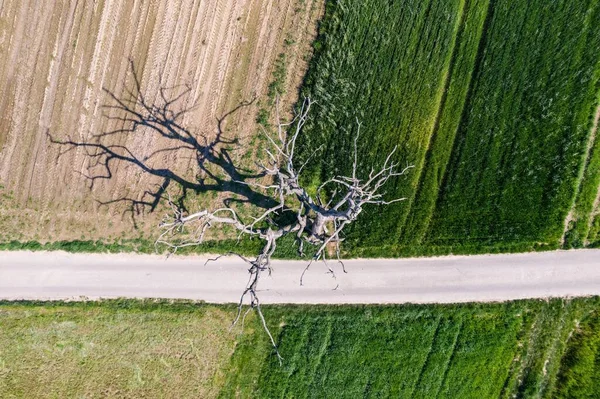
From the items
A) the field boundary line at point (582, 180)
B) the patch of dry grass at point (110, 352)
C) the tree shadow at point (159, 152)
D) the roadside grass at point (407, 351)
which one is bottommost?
the patch of dry grass at point (110, 352)

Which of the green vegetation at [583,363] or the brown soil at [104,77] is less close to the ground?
the brown soil at [104,77]

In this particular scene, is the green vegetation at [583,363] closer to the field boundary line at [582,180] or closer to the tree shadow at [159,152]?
the field boundary line at [582,180]

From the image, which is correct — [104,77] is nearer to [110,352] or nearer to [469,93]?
[110,352]

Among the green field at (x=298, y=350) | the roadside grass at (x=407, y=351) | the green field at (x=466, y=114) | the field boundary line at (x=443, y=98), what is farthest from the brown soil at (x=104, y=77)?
the roadside grass at (x=407, y=351)

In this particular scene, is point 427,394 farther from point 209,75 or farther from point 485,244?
point 209,75

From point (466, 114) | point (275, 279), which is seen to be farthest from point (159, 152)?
point (466, 114)

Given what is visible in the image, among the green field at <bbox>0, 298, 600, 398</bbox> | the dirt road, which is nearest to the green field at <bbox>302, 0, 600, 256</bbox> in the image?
the dirt road
